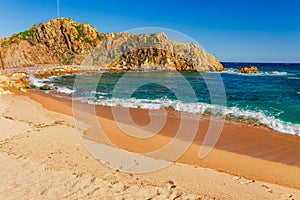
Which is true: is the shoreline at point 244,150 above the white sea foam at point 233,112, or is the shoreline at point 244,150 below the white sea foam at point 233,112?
below

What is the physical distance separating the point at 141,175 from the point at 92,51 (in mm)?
89830

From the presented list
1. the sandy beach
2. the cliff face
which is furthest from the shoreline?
the cliff face

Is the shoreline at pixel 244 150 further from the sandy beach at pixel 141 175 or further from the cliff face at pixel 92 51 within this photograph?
the cliff face at pixel 92 51

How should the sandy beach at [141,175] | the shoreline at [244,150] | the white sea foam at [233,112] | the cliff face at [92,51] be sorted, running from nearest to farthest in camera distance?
the sandy beach at [141,175], the shoreline at [244,150], the white sea foam at [233,112], the cliff face at [92,51]

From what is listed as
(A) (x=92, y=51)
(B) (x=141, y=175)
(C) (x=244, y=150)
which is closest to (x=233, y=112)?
(C) (x=244, y=150)

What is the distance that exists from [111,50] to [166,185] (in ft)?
269

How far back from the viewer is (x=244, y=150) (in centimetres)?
741

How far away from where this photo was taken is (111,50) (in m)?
83.1

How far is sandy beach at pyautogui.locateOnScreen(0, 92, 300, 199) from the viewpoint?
14.6 ft

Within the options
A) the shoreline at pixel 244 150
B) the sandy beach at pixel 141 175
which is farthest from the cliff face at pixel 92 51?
the sandy beach at pixel 141 175

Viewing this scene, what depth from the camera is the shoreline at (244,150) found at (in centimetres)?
573

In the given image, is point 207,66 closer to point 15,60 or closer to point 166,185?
point 15,60

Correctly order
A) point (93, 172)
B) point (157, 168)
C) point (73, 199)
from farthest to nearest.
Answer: point (157, 168)
point (93, 172)
point (73, 199)

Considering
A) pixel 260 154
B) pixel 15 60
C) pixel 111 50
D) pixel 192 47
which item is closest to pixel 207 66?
pixel 192 47
